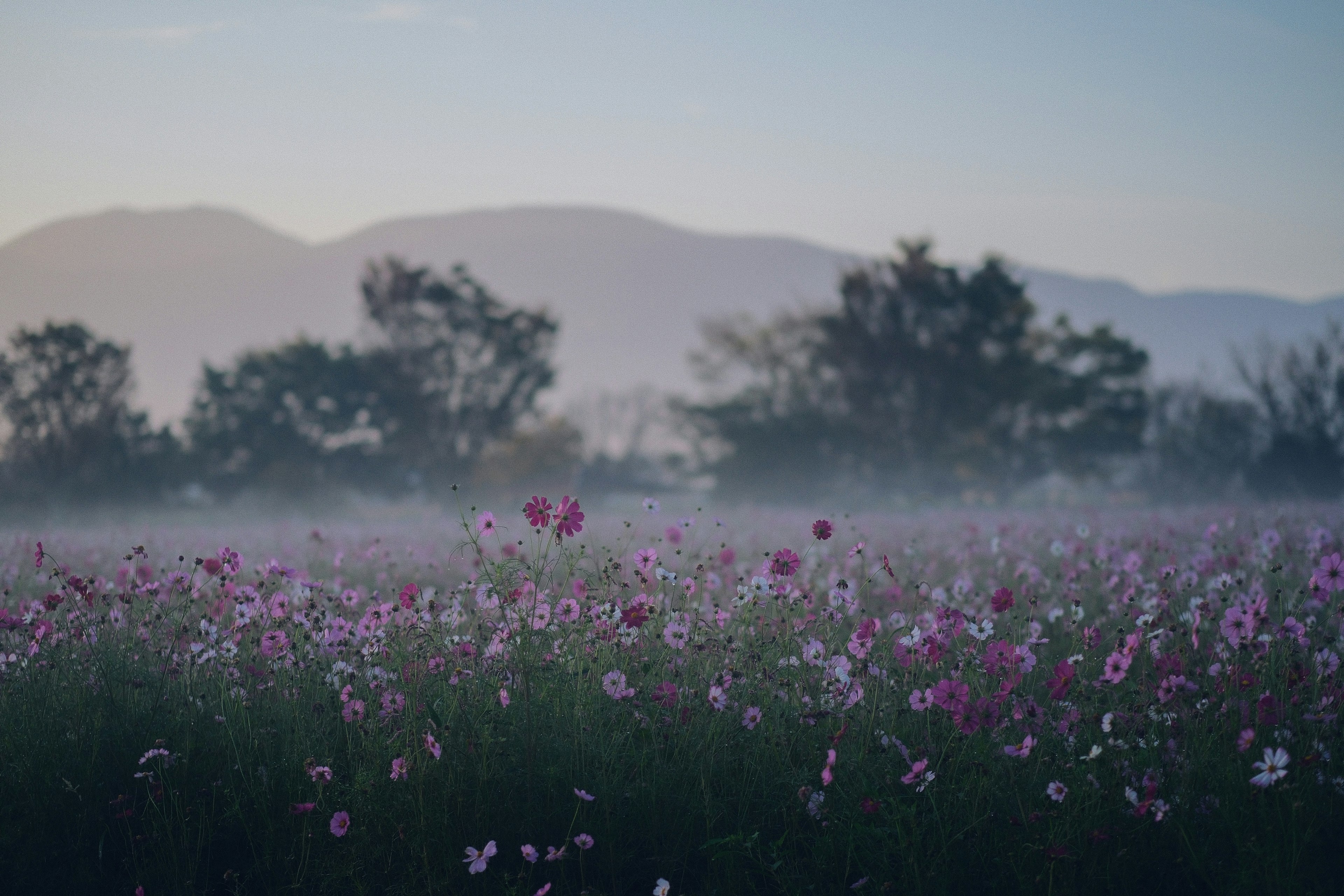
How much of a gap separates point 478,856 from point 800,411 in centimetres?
2591

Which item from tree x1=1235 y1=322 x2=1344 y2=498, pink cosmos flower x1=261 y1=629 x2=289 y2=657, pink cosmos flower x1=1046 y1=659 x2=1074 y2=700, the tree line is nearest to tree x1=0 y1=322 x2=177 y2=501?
the tree line

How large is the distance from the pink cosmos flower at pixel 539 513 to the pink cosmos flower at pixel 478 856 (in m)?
1.02

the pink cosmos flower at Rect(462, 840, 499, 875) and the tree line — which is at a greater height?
the tree line

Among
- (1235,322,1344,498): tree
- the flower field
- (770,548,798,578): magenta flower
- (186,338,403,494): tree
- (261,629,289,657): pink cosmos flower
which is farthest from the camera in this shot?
(186,338,403,494): tree

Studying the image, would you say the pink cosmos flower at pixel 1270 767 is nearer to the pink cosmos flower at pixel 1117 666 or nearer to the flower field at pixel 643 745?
the flower field at pixel 643 745

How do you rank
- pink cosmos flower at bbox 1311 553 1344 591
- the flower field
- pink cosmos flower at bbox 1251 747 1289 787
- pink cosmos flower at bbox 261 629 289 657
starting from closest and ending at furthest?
pink cosmos flower at bbox 1251 747 1289 787, the flower field, pink cosmos flower at bbox 1311 553 1344 591, pink cosmos flower at bbox 261 629 289 657

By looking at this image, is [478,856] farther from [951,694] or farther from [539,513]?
[951,694]

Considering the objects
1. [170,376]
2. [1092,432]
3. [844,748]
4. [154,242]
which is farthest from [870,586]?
[154,242]

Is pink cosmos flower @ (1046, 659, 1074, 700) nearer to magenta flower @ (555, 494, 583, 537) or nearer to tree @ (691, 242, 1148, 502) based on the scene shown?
magenta flower @ (555, 494, 583, 537)

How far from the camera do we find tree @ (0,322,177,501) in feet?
71.7

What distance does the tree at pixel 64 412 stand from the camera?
71.7 feet

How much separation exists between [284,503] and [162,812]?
76.0ft

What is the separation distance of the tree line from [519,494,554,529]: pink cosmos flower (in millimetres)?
23303

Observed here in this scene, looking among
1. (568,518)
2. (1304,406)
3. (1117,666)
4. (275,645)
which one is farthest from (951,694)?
(1304,406)
